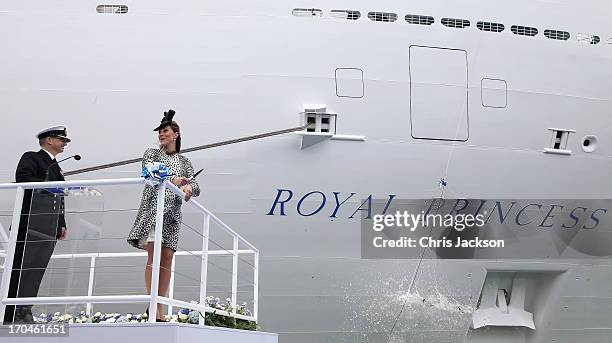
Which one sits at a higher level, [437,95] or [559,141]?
[437,95]

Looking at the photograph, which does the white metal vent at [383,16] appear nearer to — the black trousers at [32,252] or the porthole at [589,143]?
the porthole at [589,143]

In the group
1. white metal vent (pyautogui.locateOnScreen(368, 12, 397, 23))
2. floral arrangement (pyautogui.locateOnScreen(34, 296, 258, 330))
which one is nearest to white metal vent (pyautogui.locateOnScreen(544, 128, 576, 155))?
white metal vent (pyautogui.locateOnScreen(368, 12, 397, 23))

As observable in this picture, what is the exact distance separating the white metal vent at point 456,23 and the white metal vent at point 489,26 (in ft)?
0.46

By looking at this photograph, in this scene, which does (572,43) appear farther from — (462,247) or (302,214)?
(302,214)

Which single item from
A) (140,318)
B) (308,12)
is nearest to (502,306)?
(308,12)

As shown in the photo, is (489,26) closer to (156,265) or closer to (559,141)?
(559,141)

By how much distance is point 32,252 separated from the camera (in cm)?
378

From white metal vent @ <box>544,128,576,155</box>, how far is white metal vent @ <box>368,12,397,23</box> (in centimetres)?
206

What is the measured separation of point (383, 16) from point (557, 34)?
206cm

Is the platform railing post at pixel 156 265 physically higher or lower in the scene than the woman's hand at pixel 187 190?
lower

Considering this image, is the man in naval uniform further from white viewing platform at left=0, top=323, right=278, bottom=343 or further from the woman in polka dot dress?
the woman in polka dot dress

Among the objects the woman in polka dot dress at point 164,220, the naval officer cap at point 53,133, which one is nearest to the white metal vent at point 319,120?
the woman in polka dot dress at point 164,220

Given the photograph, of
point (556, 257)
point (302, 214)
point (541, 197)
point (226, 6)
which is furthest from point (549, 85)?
point (226, 6)

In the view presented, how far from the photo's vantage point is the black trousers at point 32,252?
12.1 ft
